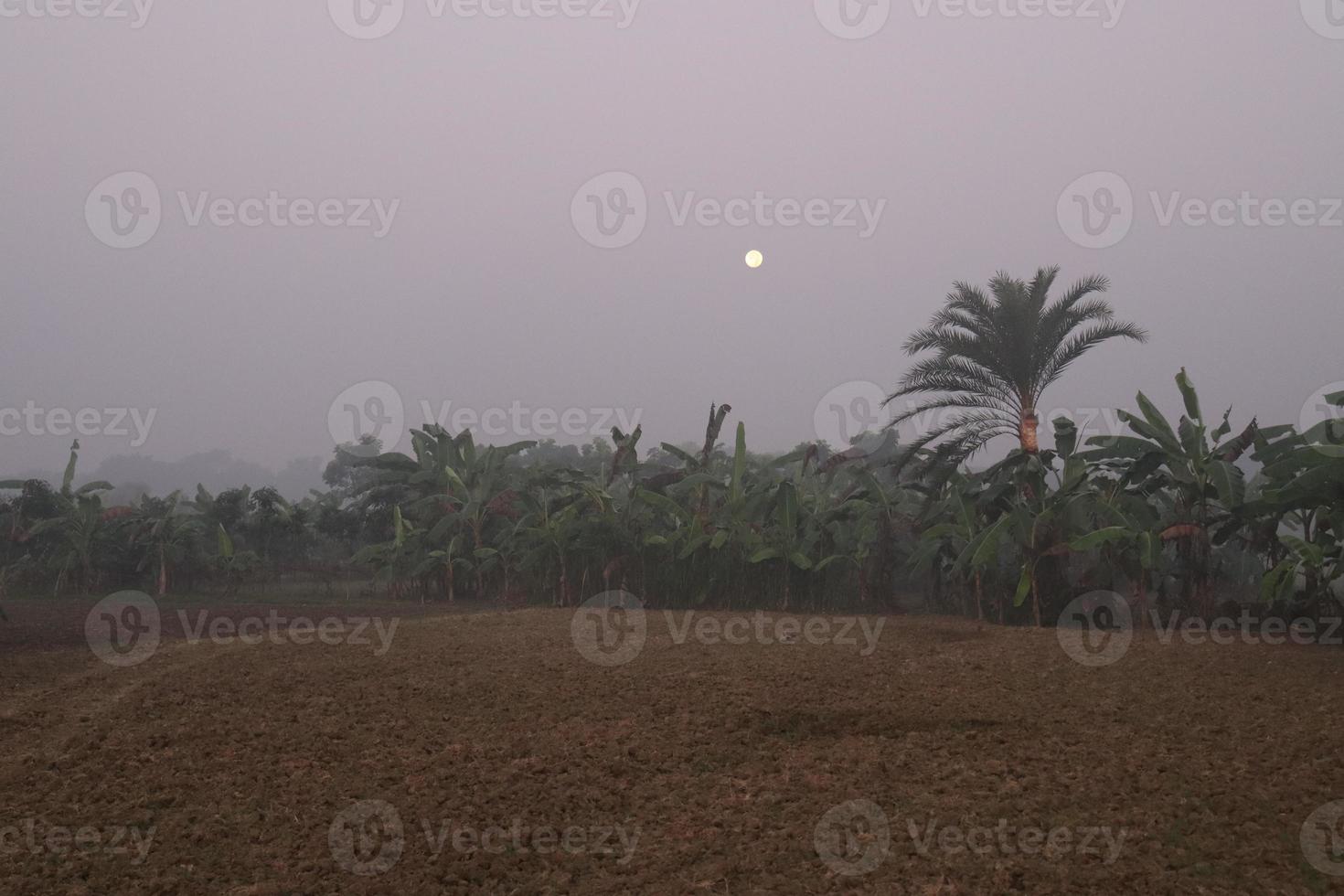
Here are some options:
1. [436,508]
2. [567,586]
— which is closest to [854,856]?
[567,586]

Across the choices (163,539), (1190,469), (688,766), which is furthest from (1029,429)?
(163,539)

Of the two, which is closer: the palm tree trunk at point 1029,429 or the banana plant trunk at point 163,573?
the palm tree trunk at point 1029,429

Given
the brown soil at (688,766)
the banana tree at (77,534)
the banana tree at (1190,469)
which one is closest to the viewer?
the brown soil at (688,766)

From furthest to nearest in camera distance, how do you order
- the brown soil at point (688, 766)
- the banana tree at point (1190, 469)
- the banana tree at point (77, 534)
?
the banana tree at point (77, 534) → the banana tree at point (1190, 469) → the brown soil at point (688, 766)

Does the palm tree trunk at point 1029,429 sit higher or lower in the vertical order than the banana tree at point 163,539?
higher

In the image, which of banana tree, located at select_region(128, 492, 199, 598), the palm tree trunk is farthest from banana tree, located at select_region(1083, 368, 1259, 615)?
banana tree, located at select_region(128, 492, 199, 598)

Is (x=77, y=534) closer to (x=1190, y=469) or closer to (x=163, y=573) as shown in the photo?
(x=163, y=573)

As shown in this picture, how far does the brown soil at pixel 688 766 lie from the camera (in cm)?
483

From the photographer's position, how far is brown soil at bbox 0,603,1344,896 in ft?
15.9

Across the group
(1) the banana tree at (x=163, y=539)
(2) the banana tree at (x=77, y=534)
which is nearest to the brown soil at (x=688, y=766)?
(1) the banana tree at (x=163, y=539)

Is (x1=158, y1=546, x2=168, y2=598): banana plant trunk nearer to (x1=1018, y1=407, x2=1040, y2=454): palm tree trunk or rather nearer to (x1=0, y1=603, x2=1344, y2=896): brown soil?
(x1=0, y1=603, x2=1344, y2=896): brown soil

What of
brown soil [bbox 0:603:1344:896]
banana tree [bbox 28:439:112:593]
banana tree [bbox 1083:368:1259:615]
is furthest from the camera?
banana tree [bbox 28:439:112:593]

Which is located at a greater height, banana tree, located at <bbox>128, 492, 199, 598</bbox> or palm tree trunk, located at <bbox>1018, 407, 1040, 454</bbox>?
palm tree trunk, located at <bbox>1018, 407, 1040, 454</bbox>

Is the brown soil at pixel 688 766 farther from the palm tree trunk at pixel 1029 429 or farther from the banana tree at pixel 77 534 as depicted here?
the banana tree at pixel 77 534
